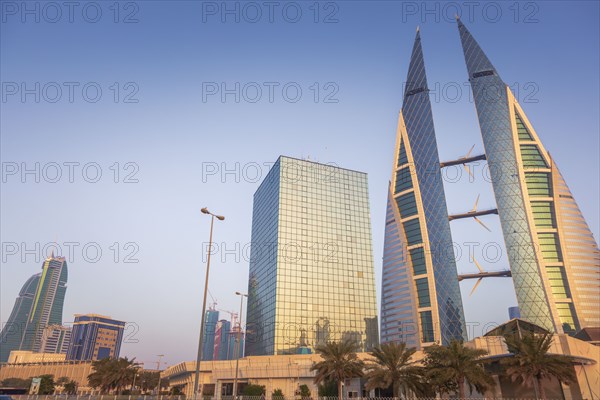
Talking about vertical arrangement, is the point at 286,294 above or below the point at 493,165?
below

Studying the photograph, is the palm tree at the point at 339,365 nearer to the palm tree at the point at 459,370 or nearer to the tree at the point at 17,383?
the palm tree at the point at 459,370

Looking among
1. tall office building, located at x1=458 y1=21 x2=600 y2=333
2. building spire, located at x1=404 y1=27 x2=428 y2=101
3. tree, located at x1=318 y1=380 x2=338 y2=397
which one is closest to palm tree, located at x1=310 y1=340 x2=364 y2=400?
tree, located at x1=318 y1=380 x2=338 y2=397

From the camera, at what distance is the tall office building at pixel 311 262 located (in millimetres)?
117812

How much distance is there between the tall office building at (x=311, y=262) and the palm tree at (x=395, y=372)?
241ft

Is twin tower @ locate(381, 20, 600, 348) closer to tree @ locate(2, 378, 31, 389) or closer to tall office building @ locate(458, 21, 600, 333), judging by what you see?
tall office building @ locate(458, 21, 600, 333)

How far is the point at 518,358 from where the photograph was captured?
36000 millimetres

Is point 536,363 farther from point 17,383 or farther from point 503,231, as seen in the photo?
point 17,383

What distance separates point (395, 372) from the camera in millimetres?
40375

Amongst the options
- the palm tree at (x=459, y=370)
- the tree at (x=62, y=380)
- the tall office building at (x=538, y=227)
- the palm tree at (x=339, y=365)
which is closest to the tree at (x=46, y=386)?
the tree at (x=62, y=380)

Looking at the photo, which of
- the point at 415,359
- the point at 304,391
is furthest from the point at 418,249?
the point at 304,391

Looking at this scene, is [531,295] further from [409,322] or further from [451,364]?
[451,364]

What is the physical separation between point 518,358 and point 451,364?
5800 millimetres

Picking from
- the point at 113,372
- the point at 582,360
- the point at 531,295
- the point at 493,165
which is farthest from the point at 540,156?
the point at 113,372

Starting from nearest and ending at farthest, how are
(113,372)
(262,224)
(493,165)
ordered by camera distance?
1. (113,372)
2. (493,165)
3. (262,224)
